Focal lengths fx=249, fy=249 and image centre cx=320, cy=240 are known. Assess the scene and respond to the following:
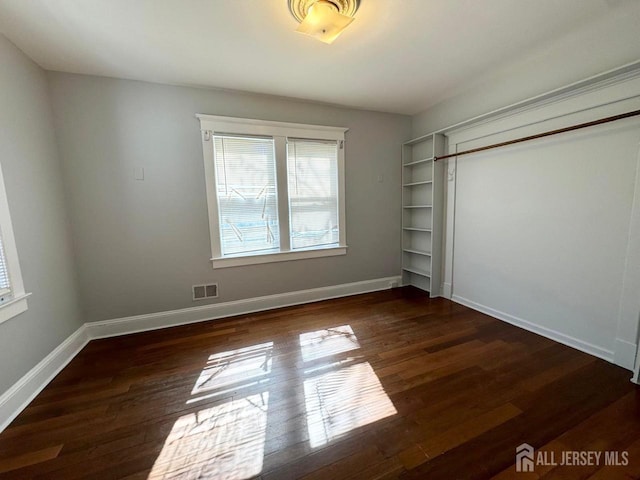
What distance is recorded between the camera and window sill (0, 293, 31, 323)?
1.56 meters

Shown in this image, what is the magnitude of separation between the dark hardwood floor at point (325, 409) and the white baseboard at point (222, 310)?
0.17 meters

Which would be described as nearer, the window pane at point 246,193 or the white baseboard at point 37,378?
the white baseboard at point 37,378

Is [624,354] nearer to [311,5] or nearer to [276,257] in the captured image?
[276,257]

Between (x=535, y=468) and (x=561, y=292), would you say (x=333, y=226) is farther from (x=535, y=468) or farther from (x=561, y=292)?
(x=535, y=468)

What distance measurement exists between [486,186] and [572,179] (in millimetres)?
742

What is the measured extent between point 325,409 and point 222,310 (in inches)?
72.8

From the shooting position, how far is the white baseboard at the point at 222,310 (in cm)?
258

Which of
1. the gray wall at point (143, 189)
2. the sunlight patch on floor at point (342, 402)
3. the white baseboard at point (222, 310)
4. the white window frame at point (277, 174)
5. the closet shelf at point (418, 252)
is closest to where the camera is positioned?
the sunlight patch on floor at point (342, 402)

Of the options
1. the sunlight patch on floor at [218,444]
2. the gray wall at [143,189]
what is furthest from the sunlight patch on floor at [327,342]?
the gray wall at [143,189]

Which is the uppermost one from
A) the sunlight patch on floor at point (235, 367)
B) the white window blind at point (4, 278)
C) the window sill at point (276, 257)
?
the white window blind at point (4, 278)

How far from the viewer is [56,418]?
1.55m

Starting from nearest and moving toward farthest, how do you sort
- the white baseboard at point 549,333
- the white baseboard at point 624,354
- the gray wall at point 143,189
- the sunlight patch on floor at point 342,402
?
the sunlight patch on floor at point 342,402 → the white baseboard at point 624,354 → the white baseboard at point 549,333 → the gray wall at point 143,189

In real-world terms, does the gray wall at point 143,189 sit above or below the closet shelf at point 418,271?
above

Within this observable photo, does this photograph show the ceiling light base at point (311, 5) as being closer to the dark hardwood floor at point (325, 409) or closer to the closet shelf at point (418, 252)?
the dark hardwood floor at point (325, 409)
